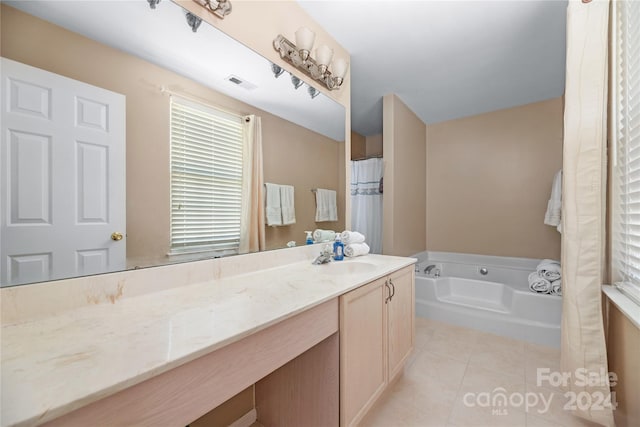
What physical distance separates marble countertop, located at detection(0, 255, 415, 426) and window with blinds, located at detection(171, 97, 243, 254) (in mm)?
235

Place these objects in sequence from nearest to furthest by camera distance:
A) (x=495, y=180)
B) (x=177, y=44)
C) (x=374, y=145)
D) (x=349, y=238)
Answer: (x=177, y=44)
(x=349, y=238)
(x=374, y=145)
(x=495, y=180)

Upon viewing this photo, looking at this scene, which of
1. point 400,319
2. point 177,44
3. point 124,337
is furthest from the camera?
point 400,319

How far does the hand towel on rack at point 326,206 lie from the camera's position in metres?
1.91

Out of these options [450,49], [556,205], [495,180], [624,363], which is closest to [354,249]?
[624,363]

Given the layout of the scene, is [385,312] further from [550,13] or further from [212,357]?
[550,13]

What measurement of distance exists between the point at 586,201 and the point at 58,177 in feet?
7.33

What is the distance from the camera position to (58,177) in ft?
2.57

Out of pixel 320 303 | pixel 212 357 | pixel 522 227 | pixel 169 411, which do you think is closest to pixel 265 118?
pixel 320 303

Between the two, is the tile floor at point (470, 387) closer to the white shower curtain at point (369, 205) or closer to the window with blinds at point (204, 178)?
the white shower curtain at point (369, 205)

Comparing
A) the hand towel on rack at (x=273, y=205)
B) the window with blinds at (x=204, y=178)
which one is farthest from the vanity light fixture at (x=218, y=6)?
the hand towel on rack at (x=273, y=205)

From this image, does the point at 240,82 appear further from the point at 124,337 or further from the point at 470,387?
the point at 470,387

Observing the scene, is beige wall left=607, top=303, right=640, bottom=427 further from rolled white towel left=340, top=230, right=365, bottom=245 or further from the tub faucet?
the tub faucet

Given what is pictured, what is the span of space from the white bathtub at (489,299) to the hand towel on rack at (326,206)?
4.63 ft

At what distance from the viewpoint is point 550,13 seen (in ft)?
5.50
